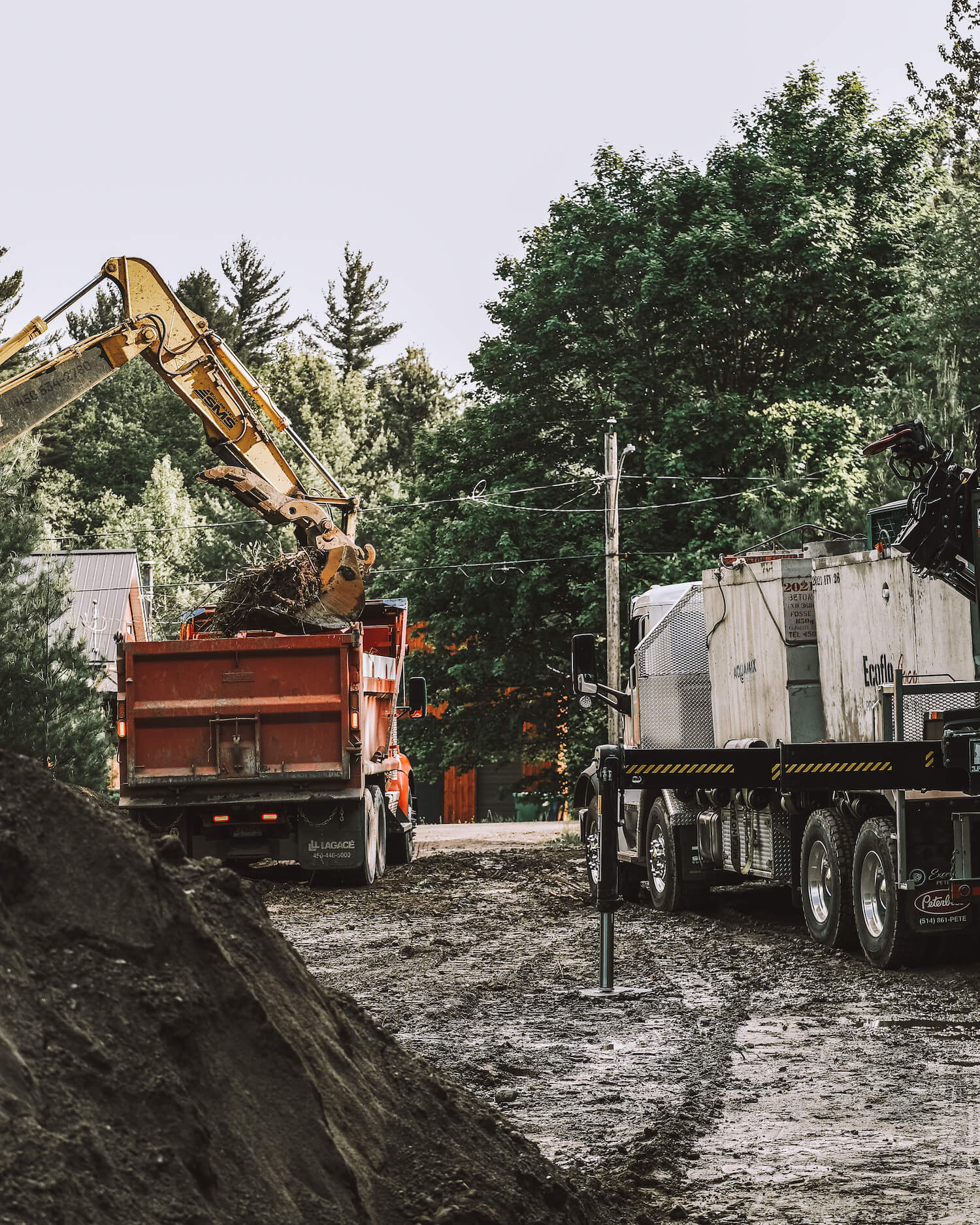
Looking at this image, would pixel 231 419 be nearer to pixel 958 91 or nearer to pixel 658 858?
pixel 658 858

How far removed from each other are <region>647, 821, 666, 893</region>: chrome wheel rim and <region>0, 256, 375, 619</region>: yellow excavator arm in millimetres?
4794

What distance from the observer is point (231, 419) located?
18.4 m

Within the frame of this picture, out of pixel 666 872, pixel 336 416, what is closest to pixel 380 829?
pixel 666 872

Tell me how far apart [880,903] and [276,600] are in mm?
9183

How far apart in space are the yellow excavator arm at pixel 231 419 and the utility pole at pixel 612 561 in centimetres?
1013

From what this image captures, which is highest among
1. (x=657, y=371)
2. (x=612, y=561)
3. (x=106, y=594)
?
(x=657, y=371)

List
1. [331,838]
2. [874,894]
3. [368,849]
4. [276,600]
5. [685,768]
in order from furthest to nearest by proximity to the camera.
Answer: [276,600] < [368,849] < [331,838] < [874,894] < [685,768]

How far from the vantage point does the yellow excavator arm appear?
1756 cm

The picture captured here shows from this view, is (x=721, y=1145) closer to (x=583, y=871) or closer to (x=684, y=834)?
(x=684, y=834)

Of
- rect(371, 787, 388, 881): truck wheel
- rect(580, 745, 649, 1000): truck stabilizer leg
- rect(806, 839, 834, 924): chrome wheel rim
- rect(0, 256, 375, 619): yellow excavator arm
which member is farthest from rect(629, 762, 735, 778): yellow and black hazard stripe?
rect(371, 787, 388, 881): truck wheel

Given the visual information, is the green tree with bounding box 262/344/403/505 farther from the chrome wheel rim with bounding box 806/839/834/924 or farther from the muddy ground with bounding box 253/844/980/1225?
the chrome wheel rim with bounding box 806/839/834/924

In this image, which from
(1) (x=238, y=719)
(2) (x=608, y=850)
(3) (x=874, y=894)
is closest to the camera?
(2) (x=608, y=850)

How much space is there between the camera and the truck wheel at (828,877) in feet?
39.0

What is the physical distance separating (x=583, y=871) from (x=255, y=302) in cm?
5643
